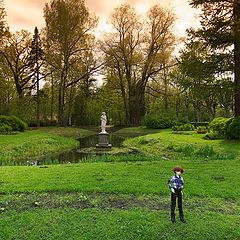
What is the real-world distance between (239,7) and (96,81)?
35.1 m

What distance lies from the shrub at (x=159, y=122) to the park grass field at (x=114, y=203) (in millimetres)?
28844

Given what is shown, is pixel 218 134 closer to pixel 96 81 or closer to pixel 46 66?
pixel 46 66

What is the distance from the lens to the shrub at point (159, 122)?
126ft

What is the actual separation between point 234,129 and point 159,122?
2054cm

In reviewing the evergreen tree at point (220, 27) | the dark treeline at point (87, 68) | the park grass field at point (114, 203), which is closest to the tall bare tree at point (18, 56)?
the dark treeline at point (87, 68)

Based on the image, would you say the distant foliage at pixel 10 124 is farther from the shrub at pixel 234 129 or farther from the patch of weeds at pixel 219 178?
the patch of weeds at pixel 219 178

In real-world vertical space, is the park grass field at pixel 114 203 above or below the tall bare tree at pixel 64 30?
below

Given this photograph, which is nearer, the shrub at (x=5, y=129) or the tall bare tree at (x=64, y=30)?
the shrub at (x=5, y=129)

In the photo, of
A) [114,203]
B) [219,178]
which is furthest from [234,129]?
[114,203]

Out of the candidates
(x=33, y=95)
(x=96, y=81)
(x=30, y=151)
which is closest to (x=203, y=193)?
(x=30, y=151)

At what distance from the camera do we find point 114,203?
6070mm

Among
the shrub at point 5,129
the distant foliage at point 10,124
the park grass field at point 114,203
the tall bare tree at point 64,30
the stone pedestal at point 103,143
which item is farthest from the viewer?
the tall bare tree at point 64,30

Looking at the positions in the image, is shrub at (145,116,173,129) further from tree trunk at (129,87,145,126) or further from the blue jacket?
the blue jacket

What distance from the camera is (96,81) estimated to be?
2035 inches
